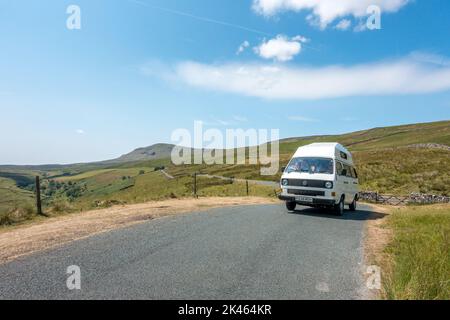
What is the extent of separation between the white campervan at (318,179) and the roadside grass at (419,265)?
152 inches

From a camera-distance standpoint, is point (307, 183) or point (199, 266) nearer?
point (199, 266)

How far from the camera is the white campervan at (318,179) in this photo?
44.1 feet

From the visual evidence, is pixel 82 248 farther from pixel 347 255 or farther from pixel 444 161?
pixel 444 161

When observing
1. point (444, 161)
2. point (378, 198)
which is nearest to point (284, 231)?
point (378, 198)

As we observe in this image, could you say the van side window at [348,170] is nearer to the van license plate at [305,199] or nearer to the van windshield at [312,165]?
the van windshield at [312,165]

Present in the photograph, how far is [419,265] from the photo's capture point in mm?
5863

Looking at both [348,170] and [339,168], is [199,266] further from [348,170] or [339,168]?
[348,170]

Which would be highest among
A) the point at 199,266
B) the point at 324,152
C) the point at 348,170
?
the point at 324,152

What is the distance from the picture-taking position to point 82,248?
7566 millimetres

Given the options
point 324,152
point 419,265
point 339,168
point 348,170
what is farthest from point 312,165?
point 419,265

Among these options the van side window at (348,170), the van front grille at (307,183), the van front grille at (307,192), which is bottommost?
the van front grille at (307,192)

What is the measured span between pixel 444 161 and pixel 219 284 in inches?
2163

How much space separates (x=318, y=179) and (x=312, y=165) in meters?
1.05

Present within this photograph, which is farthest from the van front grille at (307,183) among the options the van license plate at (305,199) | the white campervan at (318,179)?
the van license plate at (305,199)
